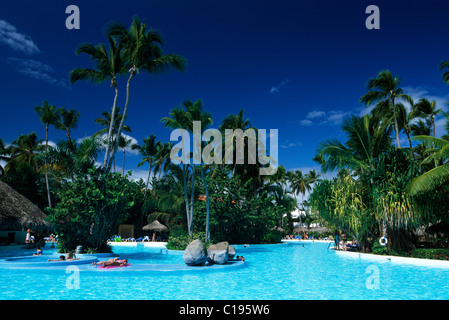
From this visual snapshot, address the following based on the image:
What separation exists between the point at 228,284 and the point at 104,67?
48.0ft

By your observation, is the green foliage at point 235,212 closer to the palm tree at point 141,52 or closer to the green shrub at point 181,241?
the green shrub at point 181,241

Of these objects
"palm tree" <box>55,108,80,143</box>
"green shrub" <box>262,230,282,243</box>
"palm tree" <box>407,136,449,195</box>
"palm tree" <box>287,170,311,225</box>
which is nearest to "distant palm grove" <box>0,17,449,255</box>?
"palm tree" <box>407,136,449,195</box>

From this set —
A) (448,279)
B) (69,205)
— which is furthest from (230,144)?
(448,279)

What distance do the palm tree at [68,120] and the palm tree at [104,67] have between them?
20410mm

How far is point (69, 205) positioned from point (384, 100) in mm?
23000

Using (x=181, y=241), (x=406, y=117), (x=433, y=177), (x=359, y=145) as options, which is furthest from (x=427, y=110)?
(x=181, y=241)

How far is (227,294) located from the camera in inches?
329

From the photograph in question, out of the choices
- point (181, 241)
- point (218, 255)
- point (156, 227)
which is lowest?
point (181, 241)

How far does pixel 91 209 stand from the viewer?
639 inches

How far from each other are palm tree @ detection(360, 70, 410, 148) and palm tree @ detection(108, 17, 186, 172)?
1453 centimetres

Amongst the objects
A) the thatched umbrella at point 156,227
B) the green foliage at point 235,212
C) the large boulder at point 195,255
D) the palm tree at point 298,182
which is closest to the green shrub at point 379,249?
the large boulder at point 195,255

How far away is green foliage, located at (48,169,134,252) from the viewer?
16.3 meters

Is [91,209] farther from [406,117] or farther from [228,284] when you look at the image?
[406,117]
